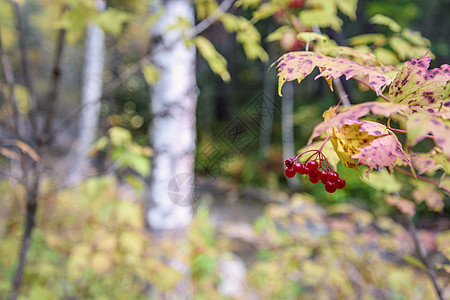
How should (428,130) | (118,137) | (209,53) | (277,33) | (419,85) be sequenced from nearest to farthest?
(428,130)
(419,85)
(277,33)
(209,53)
(118,137)

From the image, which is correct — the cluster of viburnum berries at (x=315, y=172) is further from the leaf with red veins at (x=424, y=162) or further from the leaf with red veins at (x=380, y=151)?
the leaf with red veins at (x=424, y=162)

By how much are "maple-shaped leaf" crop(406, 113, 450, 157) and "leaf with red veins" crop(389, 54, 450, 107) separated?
4.8 inches

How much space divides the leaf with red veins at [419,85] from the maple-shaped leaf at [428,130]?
0.12m

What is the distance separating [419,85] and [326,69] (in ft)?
0.52

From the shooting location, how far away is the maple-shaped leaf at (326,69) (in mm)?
516

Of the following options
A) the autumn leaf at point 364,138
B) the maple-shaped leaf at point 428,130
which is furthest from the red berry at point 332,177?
the maple-shaped leaf at point 428,130

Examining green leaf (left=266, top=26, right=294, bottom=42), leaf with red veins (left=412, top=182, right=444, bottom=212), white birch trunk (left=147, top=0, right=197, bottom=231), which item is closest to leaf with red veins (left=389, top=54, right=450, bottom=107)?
green leaf (left=266, top=26, right=294, bottom=42)

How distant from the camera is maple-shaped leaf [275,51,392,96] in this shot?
0.52 m

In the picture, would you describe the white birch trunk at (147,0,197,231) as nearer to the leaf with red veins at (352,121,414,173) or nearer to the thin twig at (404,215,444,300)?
the thin twig at (404,215,444,300)

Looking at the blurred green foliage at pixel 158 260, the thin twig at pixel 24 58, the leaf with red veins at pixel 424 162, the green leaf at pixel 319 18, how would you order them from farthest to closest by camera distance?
1. the blurred green foliage at pixel 158 260
2. the green leaf at pixel 319 18
3. the thin twig at pixel 24 58
4. the leaf with red veins at pixel 424 162

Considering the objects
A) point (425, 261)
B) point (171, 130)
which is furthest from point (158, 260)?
point (425, 261)

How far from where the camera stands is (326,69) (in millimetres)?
535

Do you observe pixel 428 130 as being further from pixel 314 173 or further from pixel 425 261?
pixel 425 261

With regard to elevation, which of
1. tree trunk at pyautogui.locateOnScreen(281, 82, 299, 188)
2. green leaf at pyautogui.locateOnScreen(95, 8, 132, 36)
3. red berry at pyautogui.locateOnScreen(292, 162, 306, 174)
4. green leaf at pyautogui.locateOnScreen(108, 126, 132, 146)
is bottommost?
red berry at pyautogui.locateOnScreen(292, 162, 306, 174)
